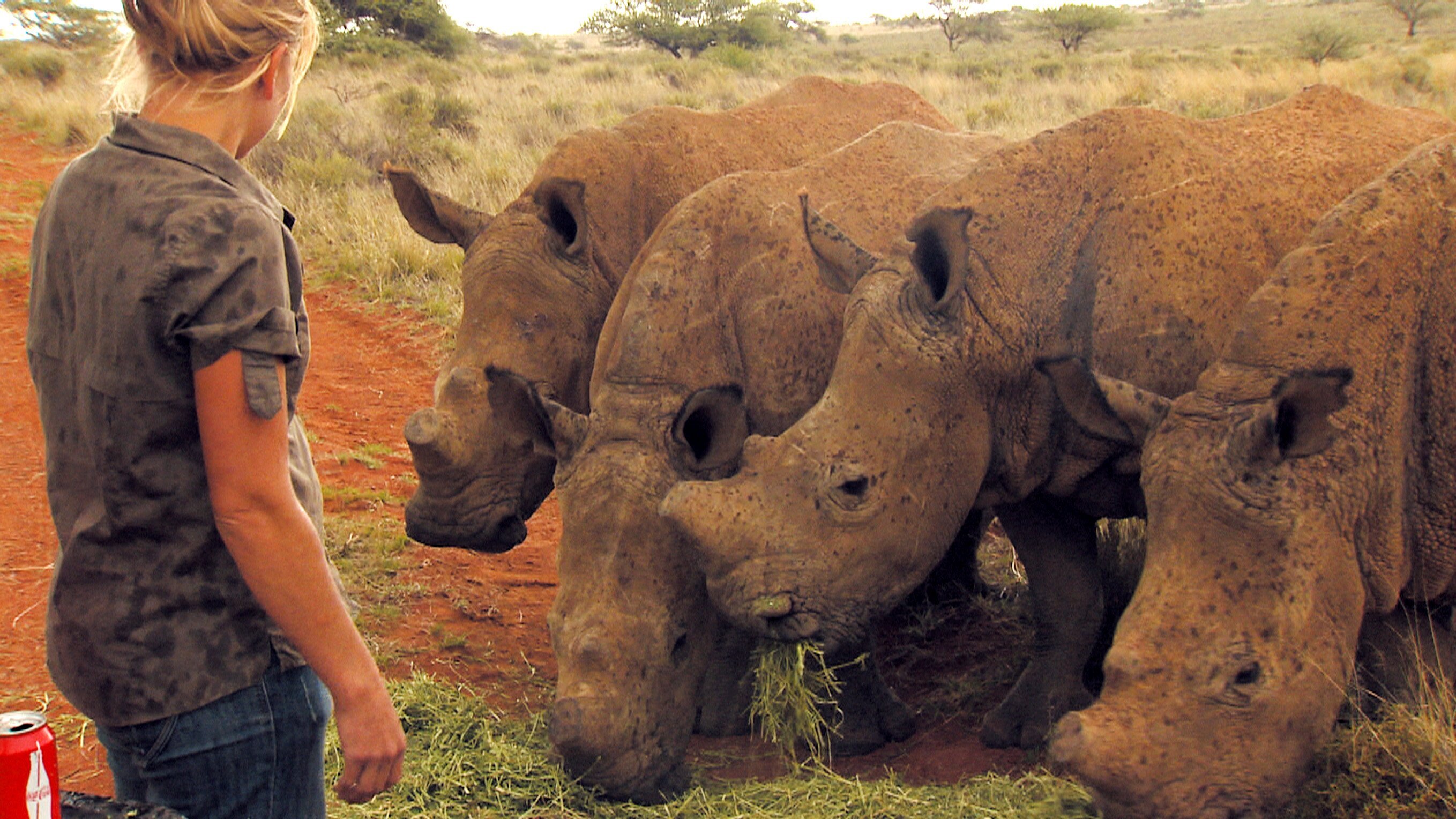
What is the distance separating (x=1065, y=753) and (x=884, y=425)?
4.59 feet

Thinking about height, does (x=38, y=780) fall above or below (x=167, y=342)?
below

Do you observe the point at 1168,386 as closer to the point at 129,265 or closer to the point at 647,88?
the point at 129,265

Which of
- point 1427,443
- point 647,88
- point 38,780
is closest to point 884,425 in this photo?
point 1427,443

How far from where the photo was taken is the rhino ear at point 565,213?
20.1 ft

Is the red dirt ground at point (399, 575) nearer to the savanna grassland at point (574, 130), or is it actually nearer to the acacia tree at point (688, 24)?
the savanna grassland at point (574, 130)

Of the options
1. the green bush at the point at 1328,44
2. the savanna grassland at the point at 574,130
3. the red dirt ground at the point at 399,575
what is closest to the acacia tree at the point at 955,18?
the savanna grassland at the point at 574,130

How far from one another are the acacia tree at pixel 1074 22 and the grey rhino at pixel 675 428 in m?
32.0

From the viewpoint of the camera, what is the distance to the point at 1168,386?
466cm

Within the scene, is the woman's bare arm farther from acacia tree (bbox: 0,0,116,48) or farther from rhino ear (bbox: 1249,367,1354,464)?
acacia tree (bbox: 0,0,116,48)

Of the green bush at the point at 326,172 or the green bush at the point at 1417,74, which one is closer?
the green bush at the point at 326,172

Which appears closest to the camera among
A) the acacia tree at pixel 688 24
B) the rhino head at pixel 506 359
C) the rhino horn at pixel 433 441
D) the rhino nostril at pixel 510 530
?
the rhino horn at pixel 433 441

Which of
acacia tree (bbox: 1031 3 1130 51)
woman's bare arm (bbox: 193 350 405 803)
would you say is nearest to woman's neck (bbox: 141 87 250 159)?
woman's bare arm (bbox: 193 350 405 803)

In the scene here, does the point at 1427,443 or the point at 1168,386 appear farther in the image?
the point at 1168,386

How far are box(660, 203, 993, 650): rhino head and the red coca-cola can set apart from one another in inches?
90.3
